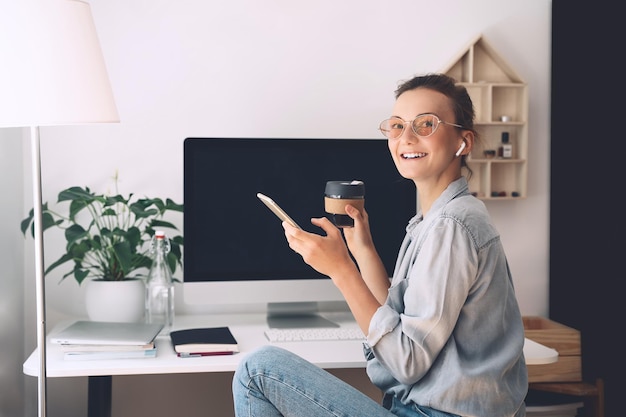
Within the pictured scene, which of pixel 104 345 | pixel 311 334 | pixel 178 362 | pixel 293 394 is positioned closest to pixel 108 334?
pixel 104 345

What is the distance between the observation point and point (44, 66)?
1.64 metres

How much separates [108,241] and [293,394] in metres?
1.09

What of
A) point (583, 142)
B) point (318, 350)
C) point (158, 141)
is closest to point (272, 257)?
point (318, 350)

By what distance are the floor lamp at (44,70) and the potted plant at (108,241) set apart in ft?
1.92

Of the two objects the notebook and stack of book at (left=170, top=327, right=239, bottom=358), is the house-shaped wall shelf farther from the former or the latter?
the notebook

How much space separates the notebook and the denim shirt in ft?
2.55

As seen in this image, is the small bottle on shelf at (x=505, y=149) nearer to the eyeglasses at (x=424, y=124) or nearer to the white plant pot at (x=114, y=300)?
the eyeglasses at (x=424, y=124)

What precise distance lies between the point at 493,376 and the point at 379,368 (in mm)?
291

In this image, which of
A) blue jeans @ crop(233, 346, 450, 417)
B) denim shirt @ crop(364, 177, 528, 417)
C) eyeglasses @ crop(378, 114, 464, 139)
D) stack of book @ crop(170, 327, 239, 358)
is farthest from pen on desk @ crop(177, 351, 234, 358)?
eyeglasses @ crop(378, 114, 464, 139)

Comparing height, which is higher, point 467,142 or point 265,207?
point 467,142

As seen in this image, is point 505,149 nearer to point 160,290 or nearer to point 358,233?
point 358,233

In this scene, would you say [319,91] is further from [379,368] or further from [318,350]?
[379,368]

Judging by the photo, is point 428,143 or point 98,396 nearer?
point 428,143

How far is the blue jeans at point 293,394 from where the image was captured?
1550 mm
